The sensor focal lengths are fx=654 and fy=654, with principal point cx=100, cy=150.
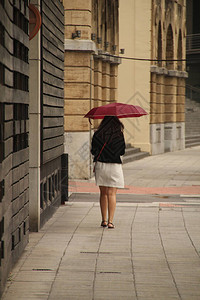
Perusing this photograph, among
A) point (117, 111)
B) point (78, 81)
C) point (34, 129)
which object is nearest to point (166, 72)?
point (78, 81)

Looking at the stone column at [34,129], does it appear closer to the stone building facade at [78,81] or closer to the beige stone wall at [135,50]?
the stone building facade at [78,81]

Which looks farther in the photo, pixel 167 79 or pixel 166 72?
pixel 167 79

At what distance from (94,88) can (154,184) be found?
4296mm

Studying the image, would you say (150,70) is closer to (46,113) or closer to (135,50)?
(135,50)

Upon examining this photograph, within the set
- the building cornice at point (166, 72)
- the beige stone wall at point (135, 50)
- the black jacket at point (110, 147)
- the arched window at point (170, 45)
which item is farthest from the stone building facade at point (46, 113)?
the arched window at point (170, 45)

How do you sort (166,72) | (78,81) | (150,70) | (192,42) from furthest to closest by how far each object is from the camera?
(192,42) → (166,72) → (150,70) → (78,81)

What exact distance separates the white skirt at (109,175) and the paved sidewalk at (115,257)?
2.27 feet

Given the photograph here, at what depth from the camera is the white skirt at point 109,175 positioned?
982 centimetres

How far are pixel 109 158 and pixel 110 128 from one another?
0.47 metres

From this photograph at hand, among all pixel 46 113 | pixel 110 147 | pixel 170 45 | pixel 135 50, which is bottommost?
pixel 110 147

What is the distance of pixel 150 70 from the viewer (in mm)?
27281

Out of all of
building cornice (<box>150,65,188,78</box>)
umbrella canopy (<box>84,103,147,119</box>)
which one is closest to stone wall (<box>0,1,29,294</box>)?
umbrella canopy (<box>84,103,147,119</box>)

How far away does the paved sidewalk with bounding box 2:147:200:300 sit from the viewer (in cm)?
633

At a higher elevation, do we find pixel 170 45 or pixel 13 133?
pixel 170 45
